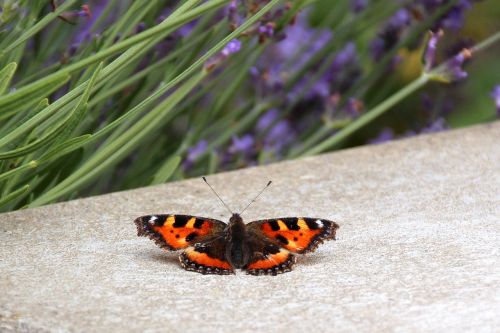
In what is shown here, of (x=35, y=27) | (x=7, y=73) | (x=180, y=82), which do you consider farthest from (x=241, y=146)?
(x=7, y=73)

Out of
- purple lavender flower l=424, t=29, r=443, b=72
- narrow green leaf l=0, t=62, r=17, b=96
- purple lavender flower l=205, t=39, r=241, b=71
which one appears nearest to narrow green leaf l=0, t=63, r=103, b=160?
narrow green leaf l=0, t=62, r=17, b=96

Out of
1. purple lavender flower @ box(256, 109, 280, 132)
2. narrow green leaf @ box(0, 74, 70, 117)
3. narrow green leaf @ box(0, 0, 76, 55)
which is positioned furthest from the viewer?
purple lavender flower @ box(256, 109, 280, 132)

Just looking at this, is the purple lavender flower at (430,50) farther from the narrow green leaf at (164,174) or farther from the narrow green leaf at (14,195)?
the narrow green leaf at (14,195)

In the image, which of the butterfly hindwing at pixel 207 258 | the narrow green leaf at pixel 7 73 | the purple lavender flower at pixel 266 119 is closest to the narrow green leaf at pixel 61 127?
the narrow green leaf at pixel 7 73

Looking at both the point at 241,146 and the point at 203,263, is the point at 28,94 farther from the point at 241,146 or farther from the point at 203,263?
the point at 241,146

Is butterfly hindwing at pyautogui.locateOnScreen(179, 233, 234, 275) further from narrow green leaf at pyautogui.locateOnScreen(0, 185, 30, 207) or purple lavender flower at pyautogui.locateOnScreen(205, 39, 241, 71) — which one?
purple lavender flower at pyautogui.locateOnScreen(205, 39, 241, 71)

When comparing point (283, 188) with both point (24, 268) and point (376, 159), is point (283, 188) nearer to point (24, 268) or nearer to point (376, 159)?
point (376, 159)

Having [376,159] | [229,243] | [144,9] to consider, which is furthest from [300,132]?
[229,243]
